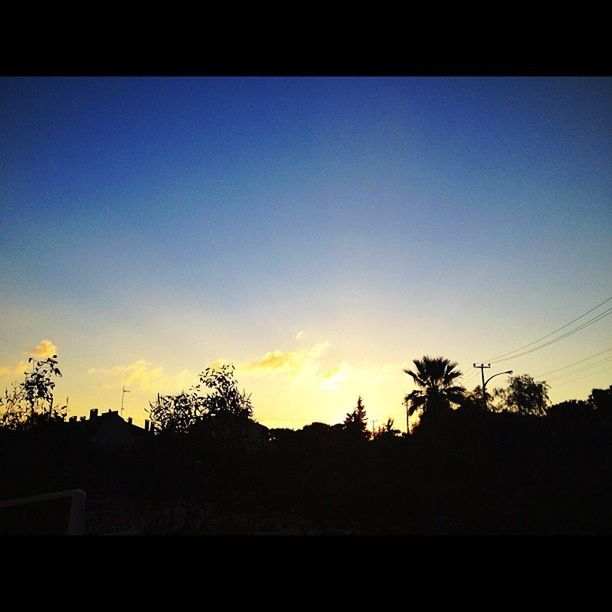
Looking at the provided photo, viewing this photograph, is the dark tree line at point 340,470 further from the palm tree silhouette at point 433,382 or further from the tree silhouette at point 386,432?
the palm tree silhouette at point 433,382

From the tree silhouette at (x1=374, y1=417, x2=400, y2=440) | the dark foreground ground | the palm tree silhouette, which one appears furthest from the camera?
the palm tree silhouette

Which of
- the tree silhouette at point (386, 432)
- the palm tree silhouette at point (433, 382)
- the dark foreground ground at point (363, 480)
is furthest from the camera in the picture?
the palm tree silhouette at point (433, 382)

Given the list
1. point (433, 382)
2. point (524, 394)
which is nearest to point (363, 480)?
point (433, 382)

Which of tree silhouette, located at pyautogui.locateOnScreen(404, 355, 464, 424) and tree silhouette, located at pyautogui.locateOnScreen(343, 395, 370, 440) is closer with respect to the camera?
tree silhouette, located at pyautogui.locateOnScreen(343, 395, 370, 440)

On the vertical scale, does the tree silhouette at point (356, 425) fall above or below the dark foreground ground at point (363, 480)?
above

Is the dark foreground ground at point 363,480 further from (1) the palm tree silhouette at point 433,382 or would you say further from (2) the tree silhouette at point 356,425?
(1) the palm tree silhouette at point 433,382

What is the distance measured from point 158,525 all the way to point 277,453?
3.32 m

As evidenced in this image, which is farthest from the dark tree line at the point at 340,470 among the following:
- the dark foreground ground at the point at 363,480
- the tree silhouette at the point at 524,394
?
the tree silhouette at the point at 524,394

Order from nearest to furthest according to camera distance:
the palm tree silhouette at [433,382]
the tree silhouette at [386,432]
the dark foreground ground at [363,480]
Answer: the dark foreground ground at [363,480]
the tree silhouette at [386,432]
the palm tree silhouette at [433,382]

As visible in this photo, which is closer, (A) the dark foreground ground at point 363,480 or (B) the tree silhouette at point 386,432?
(A) the dark foreground ground at point 363,480

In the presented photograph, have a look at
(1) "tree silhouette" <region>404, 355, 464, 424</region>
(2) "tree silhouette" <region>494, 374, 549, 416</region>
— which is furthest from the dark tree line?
(2) "tree silhouette" <region>494, 374, 549, 416</region>

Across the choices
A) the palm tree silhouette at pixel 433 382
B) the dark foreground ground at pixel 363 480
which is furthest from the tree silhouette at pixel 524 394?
the dark foreground ground at pixel 363 480

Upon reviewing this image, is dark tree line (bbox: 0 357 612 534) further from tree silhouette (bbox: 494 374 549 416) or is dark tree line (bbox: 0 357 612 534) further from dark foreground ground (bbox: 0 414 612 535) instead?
tree silhouette (bbox: 494 374 549 416)
